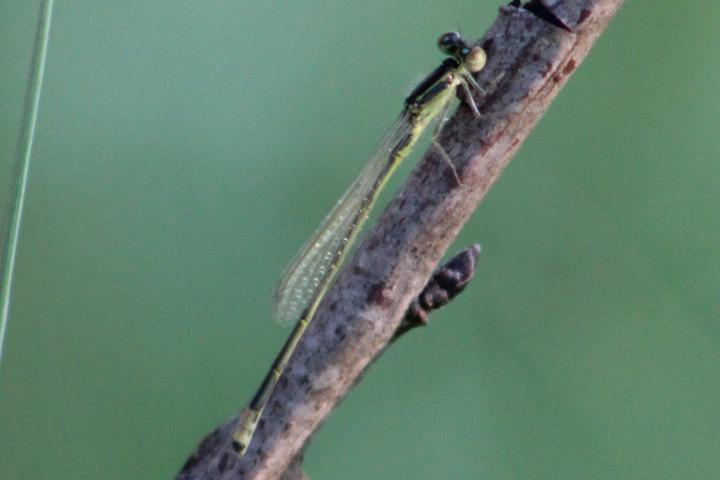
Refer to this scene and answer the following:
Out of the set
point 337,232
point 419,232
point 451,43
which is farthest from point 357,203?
point 419,232

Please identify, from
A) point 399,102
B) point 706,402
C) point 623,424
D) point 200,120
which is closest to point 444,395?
point 623,424

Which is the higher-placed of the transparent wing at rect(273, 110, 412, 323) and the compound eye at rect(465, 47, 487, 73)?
the compound eye at rect(465, 47, 487, 73)

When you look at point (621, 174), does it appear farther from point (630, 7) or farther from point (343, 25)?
point (343, 25)

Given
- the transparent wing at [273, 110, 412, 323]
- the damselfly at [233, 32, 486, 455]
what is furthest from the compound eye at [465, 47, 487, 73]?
the transparent wing at [273, 110, 412, 323]

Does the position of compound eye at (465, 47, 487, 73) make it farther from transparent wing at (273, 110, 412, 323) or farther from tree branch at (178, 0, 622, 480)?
transparent wing at (273, 110, 412, 323)

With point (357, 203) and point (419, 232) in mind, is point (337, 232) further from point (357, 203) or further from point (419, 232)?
point (419, 232)
